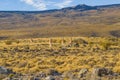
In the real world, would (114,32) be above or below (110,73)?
below

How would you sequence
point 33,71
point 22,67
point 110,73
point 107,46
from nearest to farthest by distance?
point 110,73, point 33,71, point 22,67, point 107,46

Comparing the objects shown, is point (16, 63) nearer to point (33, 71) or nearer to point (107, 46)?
point (33, 71)

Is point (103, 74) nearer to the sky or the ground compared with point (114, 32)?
nearer to the sky

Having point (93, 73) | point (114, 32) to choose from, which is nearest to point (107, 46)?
point (93, 73)

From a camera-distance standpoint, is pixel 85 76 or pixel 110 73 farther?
pixel 110 73

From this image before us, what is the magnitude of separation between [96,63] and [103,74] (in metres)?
8.18

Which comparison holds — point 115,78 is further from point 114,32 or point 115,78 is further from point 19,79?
point 114,32

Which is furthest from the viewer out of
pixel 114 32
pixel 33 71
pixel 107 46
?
pixel 114 32

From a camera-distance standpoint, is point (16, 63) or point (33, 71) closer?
point (33, 71)

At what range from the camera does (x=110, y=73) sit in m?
22.7

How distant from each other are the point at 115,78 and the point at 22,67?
32.2 feet

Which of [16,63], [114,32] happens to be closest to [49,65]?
[16,63]

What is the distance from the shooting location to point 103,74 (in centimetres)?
2181

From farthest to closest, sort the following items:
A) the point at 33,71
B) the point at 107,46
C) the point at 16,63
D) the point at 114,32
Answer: the point at 114,32 < the point at 107,46 < the point at 16,63 < the point at 33,71
